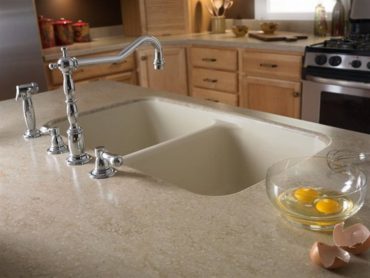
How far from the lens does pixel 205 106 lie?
169cm

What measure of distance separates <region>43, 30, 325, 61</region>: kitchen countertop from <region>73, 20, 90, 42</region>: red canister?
0.08m

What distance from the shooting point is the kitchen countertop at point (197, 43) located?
315cm

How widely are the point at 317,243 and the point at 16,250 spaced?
0.54 meters

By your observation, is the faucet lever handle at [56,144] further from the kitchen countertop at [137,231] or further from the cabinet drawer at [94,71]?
the cabinet drawer at [94,71]

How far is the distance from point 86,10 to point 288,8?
184 centimetres

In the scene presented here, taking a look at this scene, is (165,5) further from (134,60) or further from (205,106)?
(205,106)

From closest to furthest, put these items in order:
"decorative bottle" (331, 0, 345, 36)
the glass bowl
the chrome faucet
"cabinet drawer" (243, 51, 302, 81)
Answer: the glass bowl
the chrome faucet
"cabinet drawer" (243, 51, 302, 81)
"decorative bottle" (331, 0, 345, 36)

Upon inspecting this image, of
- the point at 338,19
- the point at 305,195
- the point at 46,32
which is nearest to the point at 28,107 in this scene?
the point at 305,195

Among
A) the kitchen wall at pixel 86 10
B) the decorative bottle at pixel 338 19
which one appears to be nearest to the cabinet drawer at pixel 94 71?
the kitchen wall at pixel 86 10

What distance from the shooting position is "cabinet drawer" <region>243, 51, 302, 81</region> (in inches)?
122

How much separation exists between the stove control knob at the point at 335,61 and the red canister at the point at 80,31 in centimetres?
211

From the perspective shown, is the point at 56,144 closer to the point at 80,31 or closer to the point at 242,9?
the point at 80,31

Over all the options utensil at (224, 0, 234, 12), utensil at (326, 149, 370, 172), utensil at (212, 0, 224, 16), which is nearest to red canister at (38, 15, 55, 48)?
utensil at (212, 0, 224, 16)

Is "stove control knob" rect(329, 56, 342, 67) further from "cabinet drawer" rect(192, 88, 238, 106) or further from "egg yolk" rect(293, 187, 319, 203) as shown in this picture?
"egg yolk" rect(293, 187, 319, 203)
